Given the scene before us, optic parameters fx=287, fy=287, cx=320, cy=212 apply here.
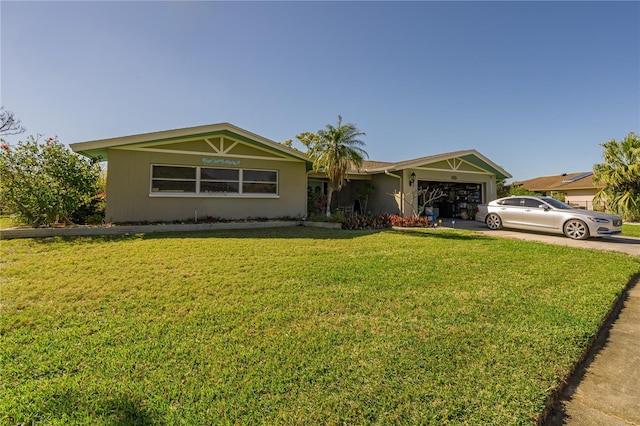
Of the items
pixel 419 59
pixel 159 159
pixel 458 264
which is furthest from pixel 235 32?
pixel 458 264

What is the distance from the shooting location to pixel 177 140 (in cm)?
1043

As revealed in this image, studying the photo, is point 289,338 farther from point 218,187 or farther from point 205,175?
point 205,175

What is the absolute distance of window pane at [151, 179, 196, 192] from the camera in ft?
34.4

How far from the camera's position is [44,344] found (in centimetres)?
271

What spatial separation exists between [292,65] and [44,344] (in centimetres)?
1158

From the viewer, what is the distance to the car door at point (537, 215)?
10.2m

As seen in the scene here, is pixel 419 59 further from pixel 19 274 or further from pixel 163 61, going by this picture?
pixel 19 274

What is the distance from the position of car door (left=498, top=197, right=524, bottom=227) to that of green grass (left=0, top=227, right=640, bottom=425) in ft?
19.2

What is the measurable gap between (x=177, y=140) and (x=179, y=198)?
212cm

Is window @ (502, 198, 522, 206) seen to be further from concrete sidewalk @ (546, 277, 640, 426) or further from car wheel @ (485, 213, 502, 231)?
concrete sidewalk @ (546, 277, 640, 426)

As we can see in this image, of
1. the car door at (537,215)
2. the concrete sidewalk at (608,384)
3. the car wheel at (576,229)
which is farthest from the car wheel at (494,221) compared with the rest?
the concrete sidewalk at (608,384)

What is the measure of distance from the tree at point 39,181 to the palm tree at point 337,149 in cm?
831

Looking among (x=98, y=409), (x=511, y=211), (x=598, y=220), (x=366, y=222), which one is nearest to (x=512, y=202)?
(x=511, y=211)

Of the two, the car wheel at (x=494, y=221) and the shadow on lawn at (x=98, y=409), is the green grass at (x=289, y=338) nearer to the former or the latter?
the shadow on lawn at (x=98, y=409)
